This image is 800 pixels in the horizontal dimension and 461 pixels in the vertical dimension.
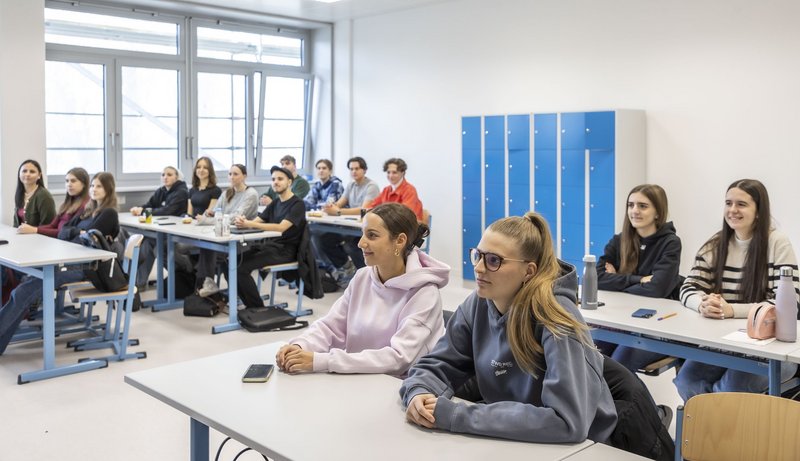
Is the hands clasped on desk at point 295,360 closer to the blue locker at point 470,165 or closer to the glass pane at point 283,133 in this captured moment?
the blue locker at point 470,165

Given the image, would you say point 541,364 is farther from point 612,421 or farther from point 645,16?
point 645,16

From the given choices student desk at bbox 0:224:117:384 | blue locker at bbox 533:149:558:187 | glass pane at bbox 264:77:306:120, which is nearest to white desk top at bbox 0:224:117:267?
student desk at bbox 0:224:117:384

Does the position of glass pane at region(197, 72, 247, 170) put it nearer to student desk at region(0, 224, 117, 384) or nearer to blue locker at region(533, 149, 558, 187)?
blue locker at region(533, 149, 558, 187)

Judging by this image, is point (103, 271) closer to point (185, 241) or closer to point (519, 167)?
point (185, 241)

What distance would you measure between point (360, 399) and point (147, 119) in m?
7.23

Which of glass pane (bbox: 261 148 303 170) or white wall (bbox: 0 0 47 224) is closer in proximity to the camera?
white wall (bbox: 0 0 47 224)

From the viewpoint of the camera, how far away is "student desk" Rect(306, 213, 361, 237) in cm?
741

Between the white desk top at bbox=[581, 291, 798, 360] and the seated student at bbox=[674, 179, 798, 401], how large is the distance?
91 millimetres

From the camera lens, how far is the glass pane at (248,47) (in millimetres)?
9267

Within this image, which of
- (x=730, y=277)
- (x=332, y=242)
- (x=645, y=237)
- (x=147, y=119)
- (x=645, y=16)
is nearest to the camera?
(x=730, y=277)

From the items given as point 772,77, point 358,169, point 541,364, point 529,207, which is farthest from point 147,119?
point 541,364

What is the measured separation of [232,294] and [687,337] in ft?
13.3

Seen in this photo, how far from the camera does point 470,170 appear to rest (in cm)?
792

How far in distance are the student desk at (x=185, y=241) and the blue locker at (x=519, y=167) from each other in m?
2.46
